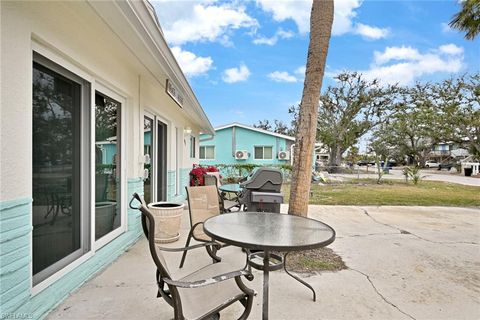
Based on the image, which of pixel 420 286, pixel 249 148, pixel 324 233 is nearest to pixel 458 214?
pixel 420 286

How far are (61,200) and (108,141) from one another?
1203 millimetres

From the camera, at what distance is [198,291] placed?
6.27ft

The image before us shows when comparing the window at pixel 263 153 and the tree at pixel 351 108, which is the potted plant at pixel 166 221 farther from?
the tree at pixel 351 108

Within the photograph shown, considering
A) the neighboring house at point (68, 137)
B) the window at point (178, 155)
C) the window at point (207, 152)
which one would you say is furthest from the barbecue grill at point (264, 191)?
the window at point (207, 152)

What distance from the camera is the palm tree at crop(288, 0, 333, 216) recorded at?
371cm

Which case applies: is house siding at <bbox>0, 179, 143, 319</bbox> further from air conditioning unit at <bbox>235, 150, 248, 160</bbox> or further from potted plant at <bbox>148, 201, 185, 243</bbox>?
air conditioning unit at <bbox>235, 150, 248, 160</bbox>

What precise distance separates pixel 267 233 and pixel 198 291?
691 millimetres

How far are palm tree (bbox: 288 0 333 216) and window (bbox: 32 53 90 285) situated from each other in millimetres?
2623

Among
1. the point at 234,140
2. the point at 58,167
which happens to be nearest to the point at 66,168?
the point at 58,167

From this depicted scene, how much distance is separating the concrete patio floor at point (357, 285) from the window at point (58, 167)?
17.9 inches

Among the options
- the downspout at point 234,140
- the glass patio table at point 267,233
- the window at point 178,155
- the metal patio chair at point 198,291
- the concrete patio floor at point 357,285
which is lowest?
the concrete patio floor at point 357,285

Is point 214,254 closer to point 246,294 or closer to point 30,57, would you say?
point 246,294

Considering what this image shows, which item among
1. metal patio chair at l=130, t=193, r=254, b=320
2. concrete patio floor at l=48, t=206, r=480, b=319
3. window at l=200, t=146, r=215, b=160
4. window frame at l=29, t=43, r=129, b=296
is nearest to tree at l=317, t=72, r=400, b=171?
window at l=200, t=146, r=215, b=160

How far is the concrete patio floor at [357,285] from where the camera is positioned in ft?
7.71
